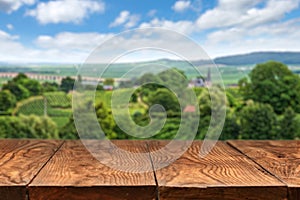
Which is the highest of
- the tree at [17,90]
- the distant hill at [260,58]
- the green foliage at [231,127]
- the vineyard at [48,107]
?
the distant hill at [260,58]

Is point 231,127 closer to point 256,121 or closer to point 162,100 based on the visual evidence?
point 256,121

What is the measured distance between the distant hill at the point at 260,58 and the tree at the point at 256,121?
1214 millimetres

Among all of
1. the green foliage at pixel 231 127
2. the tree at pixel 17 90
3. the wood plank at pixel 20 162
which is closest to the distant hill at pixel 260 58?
the green foliage at pixel 231 127

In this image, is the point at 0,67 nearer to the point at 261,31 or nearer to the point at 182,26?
the point at 182,26

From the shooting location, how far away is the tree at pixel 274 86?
882 centimetres

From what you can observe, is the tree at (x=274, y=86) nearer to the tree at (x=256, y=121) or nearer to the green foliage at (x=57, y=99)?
the tree at (x=256, y=121)

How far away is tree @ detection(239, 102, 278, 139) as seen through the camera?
8.85 metres

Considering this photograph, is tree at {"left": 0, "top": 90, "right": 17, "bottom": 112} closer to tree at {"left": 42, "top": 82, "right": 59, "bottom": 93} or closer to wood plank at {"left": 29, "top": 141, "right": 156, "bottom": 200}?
tree at {"left": 42, "top": 82, "right": 59, "bottom": 93}

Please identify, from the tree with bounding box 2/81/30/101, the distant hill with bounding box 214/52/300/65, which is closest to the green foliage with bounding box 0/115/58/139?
the tree with bounding box 2/81/30/101

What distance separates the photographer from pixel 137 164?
1.90 feet

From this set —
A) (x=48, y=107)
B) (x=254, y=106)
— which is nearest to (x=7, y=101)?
(x=48, y=107)

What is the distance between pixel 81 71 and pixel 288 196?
14.9 inches

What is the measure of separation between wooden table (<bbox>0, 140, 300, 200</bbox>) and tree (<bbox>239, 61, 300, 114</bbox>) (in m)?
8.36

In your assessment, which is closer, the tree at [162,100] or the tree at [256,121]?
the tree at [162,100]
